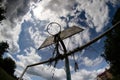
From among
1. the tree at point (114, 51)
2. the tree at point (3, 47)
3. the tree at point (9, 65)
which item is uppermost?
the tree at point (9, 65)

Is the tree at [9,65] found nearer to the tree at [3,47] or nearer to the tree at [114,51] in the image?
the tree at [3,47]

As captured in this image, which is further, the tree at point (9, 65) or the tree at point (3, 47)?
the tree at point (9, 65)

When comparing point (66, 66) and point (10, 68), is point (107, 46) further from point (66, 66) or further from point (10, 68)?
point (10, 68)

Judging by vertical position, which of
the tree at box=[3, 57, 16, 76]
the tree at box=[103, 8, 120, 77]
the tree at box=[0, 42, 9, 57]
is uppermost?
the tree at box=[3, 57, 16, 76]

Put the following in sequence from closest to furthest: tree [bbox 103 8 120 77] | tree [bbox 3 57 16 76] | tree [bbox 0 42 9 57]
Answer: tree [bbox 103 8 120 77], tree [bbox 0 42 9 57], tree [bbox 3 57 16 76]

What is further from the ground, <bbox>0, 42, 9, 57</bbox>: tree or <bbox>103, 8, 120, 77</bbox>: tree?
<bbox>0, 42, 9, 57</bbox>: tree

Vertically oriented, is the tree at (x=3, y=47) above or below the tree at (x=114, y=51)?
above

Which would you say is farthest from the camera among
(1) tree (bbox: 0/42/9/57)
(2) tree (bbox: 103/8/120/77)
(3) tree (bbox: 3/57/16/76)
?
(3) tree (bbox: 3/57/16/76)

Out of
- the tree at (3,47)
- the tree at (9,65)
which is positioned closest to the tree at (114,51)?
the tree at (3,47)

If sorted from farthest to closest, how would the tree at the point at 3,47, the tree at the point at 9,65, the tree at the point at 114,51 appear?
the tree at the point at 9,65
the tree at the point at 3,47
the tree at the point at 114,51

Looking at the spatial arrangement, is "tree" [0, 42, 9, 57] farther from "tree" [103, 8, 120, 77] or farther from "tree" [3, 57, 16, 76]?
"tree" [103, 8, 120, 77]

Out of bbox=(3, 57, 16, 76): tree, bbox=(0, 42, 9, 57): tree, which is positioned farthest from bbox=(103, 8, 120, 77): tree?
bbox=(3, 57, 16, 76): tree

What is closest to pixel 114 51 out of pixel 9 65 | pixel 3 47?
pixel 3 47

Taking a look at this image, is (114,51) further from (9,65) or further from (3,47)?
(9,65)
